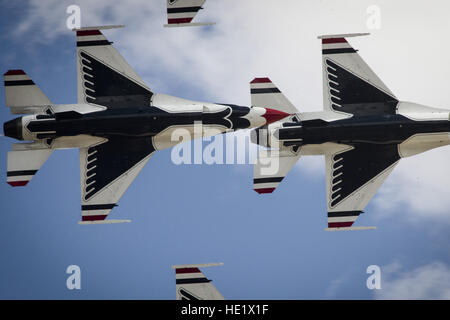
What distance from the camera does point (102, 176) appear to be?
36.8 m

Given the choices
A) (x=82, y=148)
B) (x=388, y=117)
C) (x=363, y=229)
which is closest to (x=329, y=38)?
(x=388, y=117)

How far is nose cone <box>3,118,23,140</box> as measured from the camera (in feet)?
120

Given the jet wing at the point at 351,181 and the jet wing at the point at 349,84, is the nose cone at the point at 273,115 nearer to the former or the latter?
the jet wing at the point at 349,84

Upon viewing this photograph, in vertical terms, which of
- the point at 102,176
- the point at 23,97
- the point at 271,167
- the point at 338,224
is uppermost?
the point at 23,97

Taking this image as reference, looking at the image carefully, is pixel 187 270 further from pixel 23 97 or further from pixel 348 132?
pixel 23 97

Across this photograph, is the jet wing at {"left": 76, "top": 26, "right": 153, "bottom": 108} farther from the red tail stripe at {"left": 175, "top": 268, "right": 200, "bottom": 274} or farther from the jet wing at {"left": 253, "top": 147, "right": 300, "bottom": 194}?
the red tail stripe at {"left": 175, "top": 268, "right": 200, "bottom": 274}

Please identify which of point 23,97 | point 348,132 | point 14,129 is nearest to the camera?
point 348,132

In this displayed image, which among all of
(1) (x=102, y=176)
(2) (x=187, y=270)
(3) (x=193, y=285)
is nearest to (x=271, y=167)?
(2) (x=187, y=270)

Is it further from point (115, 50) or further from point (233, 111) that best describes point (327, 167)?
point (115, 50)

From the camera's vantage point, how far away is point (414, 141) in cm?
3631

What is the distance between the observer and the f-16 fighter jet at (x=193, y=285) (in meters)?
35.1

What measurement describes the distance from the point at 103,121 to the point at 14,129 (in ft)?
9.51

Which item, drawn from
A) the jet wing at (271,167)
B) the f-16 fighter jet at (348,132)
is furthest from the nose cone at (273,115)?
the jet wing at (271,167)
